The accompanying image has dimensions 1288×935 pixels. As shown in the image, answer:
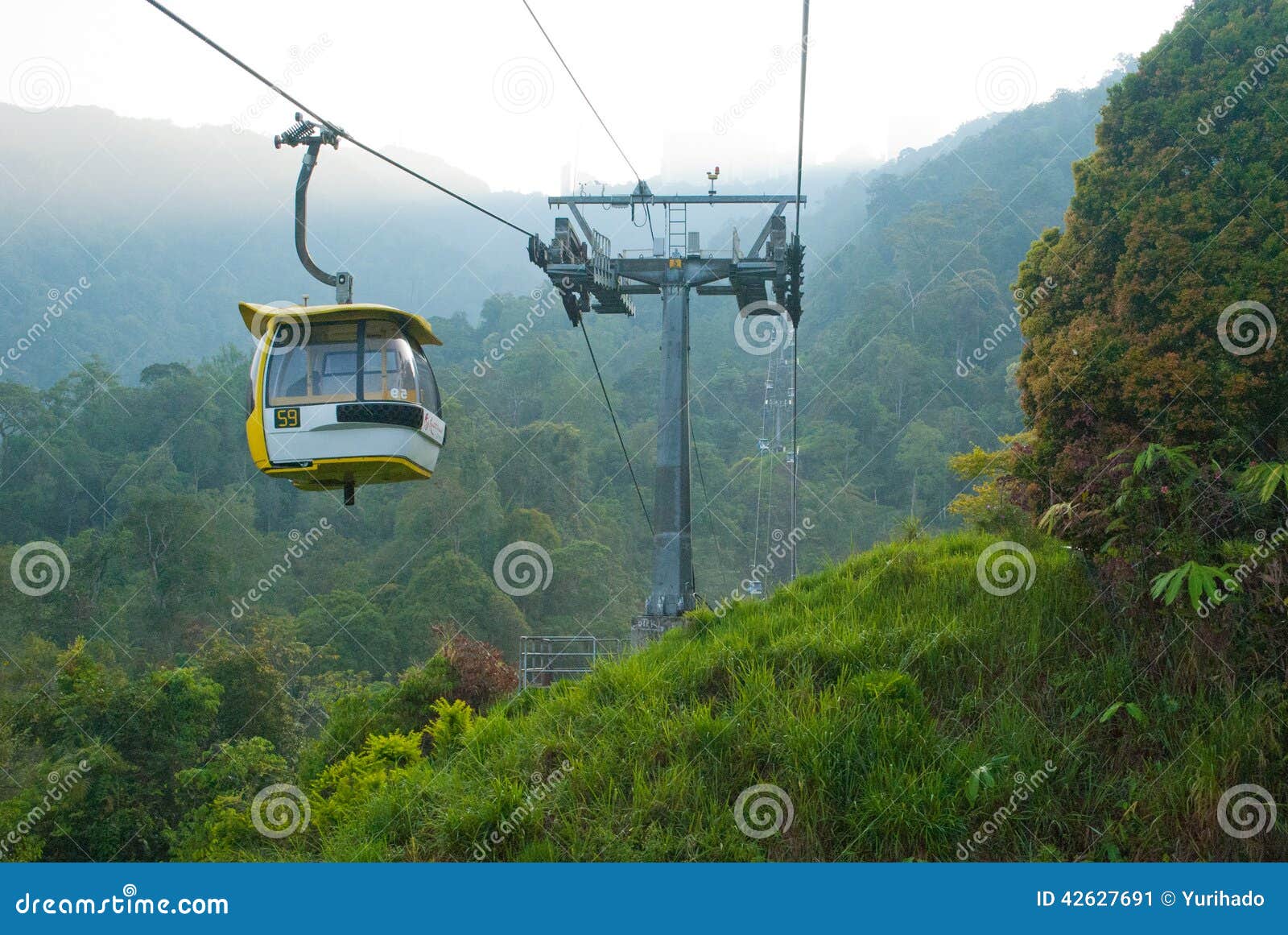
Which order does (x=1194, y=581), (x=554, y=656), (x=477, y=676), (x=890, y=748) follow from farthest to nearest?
1. (x=477, y=676)
2. (x=554, y=656)
3. (x=890, y=748)
4. (x=1194, y=581)

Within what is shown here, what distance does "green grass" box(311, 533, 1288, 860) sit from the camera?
6113 mm

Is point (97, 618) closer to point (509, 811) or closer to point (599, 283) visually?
point (599, 283)

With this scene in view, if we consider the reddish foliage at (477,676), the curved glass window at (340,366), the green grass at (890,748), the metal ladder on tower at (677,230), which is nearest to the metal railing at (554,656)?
the reddish foliage at (477,676)

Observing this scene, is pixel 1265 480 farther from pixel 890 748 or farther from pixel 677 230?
pixel 677 230

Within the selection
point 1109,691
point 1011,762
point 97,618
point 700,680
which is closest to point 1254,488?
point 1109,691

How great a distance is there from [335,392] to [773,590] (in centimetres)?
532

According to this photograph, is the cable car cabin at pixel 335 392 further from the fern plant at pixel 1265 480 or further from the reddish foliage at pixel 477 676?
the reddish foliage at pixel 477 676

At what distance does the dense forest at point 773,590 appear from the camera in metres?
Answer: 6.59

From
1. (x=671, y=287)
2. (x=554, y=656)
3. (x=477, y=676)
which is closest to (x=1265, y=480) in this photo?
(x=671, y=287)

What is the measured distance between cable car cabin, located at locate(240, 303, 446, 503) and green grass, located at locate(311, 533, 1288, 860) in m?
2.43

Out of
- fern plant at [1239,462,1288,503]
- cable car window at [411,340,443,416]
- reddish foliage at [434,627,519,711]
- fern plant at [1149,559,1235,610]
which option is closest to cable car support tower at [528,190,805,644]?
reddish foliage at [434,627,519,711]

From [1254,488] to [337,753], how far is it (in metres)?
13.7

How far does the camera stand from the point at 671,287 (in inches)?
563

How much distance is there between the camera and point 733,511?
2169 inches
